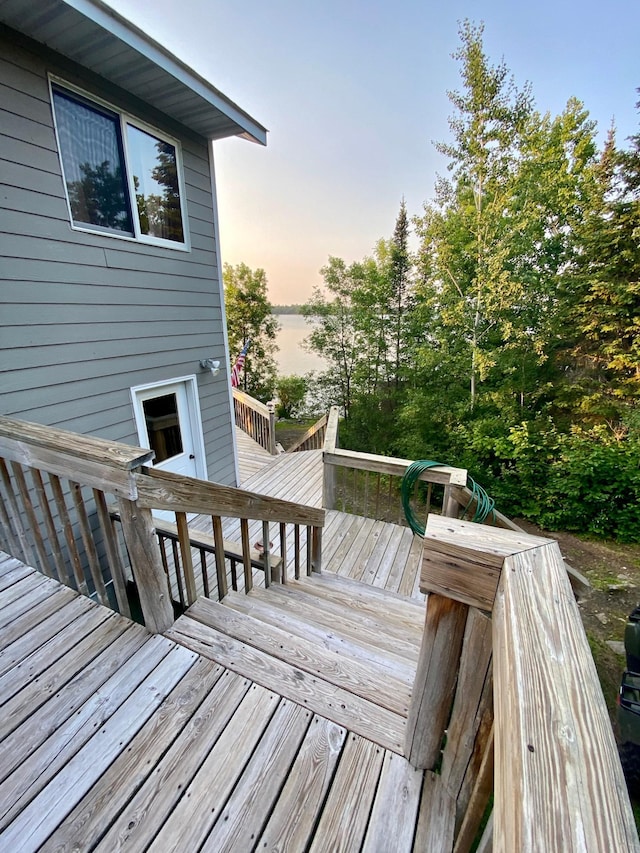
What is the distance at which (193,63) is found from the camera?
10.1ft

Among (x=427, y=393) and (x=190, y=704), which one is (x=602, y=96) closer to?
(x=427, y=393)

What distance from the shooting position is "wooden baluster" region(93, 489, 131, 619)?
1.63 metres

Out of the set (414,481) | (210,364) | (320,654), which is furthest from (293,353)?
(320,654)

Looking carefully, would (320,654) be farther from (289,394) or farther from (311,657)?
(289,394)

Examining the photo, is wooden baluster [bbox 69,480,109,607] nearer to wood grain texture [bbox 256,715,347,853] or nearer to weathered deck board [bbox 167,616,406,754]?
weathered deck board [bbox 167,616,406,754]

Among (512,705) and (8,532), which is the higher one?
(512,705)

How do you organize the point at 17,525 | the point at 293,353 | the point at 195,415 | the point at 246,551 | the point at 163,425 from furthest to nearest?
1. the point at 293,353
2. the point at 195,415
3. the point at 163,425
4. the point at 246,551
5. the point at 17,525

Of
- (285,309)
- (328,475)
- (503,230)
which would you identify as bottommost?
(328,475)

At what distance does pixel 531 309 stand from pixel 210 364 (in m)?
7.31

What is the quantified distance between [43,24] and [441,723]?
4.51 m

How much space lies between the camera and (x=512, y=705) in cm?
49

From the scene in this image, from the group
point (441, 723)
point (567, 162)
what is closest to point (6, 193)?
point (441, 723)

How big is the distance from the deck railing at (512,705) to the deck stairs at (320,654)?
0.23 meters

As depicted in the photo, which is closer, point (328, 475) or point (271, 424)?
point (328, 475)
